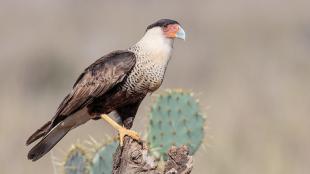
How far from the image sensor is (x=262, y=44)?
24.2 metres

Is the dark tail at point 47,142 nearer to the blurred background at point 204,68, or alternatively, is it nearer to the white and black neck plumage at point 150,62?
the white and black neck plumage at point 150,62

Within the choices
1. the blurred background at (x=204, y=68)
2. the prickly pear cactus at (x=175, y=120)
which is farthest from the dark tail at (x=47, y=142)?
the blurred background at (x=204, y=68)

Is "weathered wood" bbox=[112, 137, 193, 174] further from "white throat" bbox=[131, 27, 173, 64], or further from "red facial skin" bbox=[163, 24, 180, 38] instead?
"red facial skin" bbox=[163, 24, 180, 38]

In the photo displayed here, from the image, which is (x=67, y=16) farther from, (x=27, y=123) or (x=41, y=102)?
(x=27, y=123)

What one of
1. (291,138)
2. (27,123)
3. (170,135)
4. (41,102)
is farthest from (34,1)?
(170,135)

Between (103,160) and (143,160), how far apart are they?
98 centimetres

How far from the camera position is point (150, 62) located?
777 centimetres

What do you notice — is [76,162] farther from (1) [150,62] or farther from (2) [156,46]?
(2) [156,46]

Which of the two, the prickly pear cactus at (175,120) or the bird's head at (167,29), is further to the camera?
the prickly pear cactus at (175,120)

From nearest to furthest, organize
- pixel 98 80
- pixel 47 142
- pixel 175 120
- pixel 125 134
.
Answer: pixel 125 134
pixel 98 80
pixel 47 142
pixel 175 120

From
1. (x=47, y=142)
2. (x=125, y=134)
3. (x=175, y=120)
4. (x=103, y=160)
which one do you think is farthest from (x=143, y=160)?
(x=175, y=120)

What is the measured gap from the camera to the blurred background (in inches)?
468

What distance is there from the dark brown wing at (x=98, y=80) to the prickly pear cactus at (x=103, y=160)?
0.34 m

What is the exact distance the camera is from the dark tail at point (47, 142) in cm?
794
